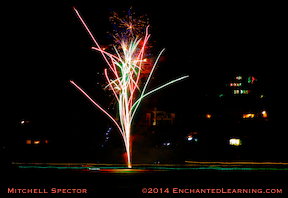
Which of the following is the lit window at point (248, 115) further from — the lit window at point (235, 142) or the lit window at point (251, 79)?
the lit window at point (251, 79)

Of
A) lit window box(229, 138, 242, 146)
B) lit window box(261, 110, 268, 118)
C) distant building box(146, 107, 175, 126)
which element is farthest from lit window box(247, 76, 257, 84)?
distant building box(146, 107, 175, 126)

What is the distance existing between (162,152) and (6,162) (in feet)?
15.0

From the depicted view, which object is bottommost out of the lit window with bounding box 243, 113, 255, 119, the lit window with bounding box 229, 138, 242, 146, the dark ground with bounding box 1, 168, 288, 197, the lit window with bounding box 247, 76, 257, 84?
the dark ground with bounding box 1, 168, 288, 197

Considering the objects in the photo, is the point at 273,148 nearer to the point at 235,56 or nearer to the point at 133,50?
the point at 235,56

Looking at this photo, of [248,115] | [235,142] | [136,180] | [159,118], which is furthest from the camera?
[248,115]

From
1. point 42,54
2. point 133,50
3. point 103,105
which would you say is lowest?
point 103,105

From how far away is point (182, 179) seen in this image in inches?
159

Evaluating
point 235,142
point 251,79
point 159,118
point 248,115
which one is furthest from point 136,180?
point 251,79

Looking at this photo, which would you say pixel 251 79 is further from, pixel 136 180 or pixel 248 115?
pixel 136 180

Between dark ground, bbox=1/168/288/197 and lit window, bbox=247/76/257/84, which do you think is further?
lit window, bbox=247/76/257/84

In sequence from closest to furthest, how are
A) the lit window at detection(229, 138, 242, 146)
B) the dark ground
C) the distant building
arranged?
the dark ground < the lit window at detection(229, 138, 242, 146) < the distant building

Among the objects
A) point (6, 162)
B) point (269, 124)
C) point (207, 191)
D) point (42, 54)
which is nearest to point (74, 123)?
point (6, 162)

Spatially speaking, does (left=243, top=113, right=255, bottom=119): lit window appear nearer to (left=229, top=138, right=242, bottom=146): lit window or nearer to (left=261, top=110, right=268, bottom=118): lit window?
(left=261, top=110, right=268, bottom=118): lit window

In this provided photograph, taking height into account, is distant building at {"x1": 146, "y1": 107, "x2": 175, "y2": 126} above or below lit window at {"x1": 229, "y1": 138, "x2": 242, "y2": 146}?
above
